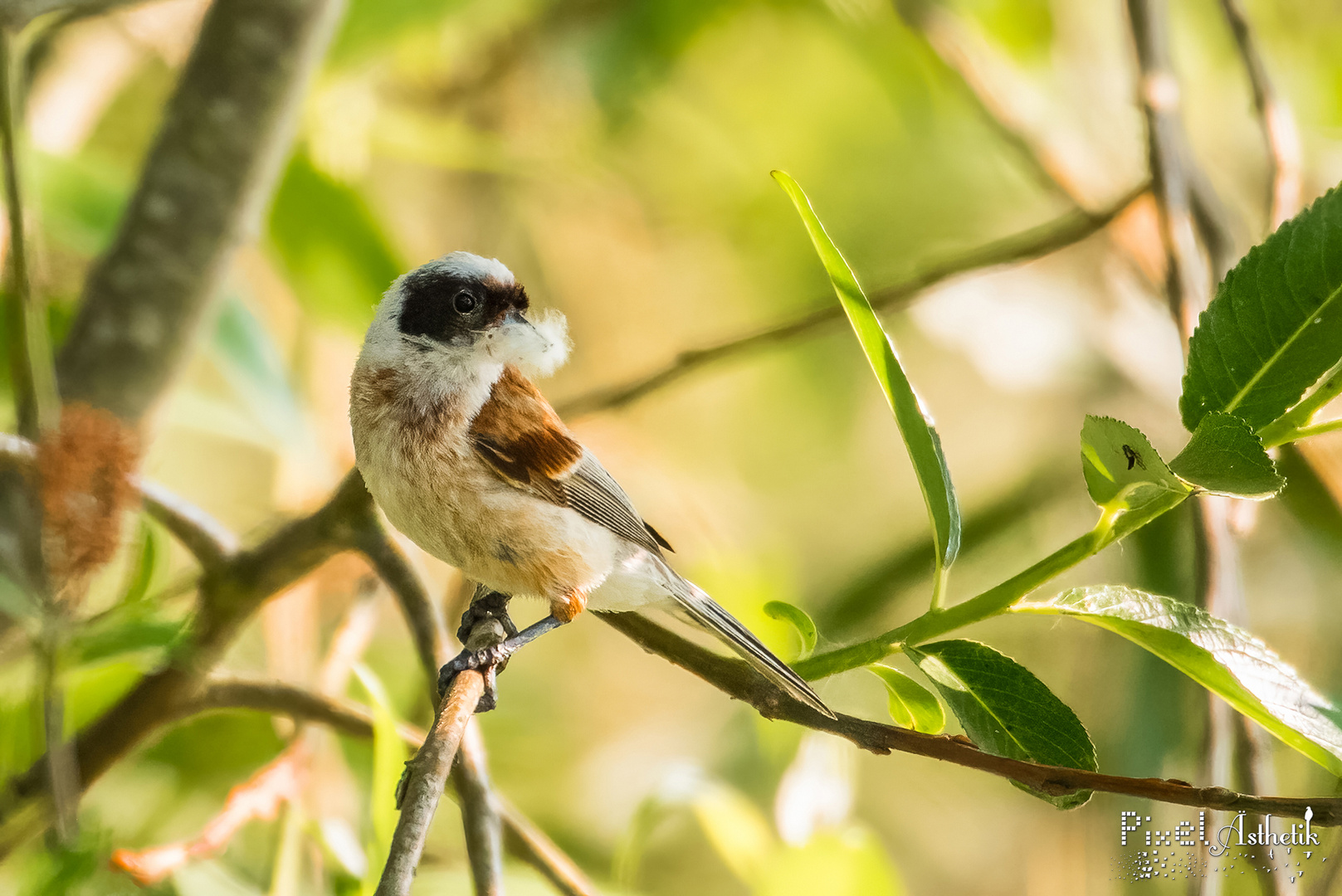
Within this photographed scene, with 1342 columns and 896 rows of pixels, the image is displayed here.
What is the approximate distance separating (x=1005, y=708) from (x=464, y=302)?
27.4 inches

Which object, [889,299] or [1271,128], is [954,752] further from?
[1271,128]

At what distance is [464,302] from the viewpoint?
115 centimetres

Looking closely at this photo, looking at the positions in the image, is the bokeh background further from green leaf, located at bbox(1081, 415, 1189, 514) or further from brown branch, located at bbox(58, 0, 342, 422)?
green leaf, located at bbox(1081, 415, 1189, 514)

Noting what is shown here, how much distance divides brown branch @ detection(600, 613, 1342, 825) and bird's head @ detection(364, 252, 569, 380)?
1.13ft

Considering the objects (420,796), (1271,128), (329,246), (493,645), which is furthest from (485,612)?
(1271,128)

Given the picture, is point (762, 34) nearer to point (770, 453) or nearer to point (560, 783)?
point (770, 453)

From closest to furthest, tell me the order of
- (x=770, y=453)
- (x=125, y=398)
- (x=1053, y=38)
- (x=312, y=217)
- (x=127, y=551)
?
1. (x=127, y=551)
2. (x=125, y=398)
3. (x=312, y=217)
4. (x=1053, y=38)
5. (x=770, y=453)

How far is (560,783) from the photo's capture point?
3168mm

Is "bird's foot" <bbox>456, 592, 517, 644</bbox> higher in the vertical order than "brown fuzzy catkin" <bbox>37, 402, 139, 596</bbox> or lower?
higher

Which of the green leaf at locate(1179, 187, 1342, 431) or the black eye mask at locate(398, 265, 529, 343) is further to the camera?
the black eye mask at locate(398, 265, 529, 343)

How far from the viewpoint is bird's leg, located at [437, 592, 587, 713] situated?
1.07m

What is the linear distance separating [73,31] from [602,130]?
1534 mm

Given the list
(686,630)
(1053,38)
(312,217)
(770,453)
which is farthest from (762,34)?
(686,630)

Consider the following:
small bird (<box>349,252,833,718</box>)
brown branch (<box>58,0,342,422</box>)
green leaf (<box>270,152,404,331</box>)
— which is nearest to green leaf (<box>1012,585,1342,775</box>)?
small bird (<box>349,252,833,718</box>)
